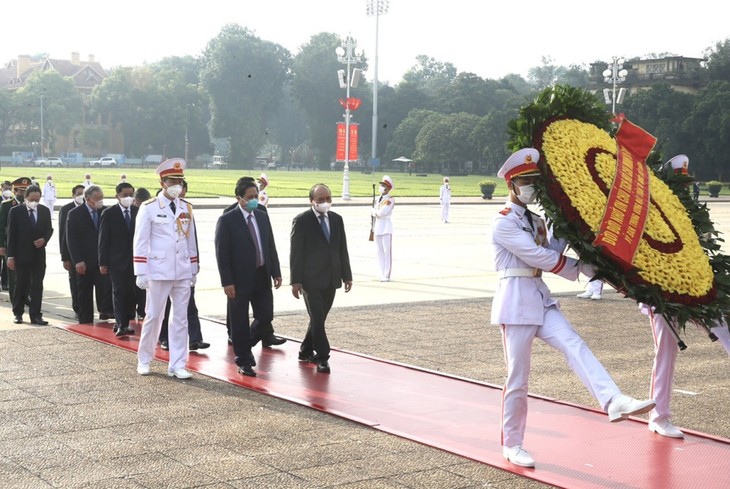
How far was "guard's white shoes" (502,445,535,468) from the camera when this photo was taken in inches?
241

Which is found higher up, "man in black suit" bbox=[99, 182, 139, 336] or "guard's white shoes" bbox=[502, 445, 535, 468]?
"man in black suit" bbox=[99, 182, 139, 336]

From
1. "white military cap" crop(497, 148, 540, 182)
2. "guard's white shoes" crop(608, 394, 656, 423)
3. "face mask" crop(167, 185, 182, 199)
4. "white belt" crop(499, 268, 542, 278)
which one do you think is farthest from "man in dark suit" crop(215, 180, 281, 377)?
"guard's white shoes" crop(608, 394, 656, 423)

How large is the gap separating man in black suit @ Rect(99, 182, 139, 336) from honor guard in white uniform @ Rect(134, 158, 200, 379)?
1.91 metres

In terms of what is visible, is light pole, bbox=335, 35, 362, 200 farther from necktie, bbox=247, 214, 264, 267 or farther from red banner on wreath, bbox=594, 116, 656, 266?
red banner on wreath, bbox=594, 116, 656, 266

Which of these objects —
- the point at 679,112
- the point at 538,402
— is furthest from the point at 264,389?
→ the point at 679,112

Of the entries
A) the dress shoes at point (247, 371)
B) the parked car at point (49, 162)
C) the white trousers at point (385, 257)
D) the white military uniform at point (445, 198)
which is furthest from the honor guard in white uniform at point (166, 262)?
the parked car at point (49, 162)

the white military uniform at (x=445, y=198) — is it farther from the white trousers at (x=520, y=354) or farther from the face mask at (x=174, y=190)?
the white trousers at (x=520, y=354)

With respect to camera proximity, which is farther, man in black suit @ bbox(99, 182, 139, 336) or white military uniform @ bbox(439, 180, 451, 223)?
white military uniform @ bbox(439, 180, 451, 223)

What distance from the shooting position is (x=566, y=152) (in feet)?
20.5

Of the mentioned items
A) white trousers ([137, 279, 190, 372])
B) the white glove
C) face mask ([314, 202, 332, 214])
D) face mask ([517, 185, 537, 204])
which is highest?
face mask ([517, 185, 537, 204])

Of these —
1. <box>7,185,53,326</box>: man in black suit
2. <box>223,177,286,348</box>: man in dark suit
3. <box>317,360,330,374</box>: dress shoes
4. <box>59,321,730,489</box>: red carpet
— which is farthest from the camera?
<box>7,185,53,326</box>: man in black suit

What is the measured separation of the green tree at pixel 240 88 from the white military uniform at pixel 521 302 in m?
109

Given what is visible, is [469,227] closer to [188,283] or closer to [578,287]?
[578,287]

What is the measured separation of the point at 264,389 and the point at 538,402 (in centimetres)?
231
